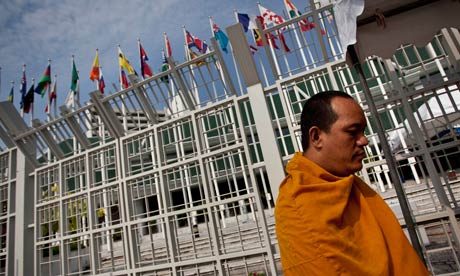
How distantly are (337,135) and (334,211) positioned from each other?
0.32 m

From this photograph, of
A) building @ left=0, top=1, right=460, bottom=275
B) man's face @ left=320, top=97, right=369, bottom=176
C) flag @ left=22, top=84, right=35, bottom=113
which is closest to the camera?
man's face @ left=320, top=97, right=369, bottom=176

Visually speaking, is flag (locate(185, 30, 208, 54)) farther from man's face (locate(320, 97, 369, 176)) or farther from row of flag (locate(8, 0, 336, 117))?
man's face (locate(320, 97, 369, 176))

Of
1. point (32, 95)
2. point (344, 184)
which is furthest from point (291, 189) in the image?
point (32, 95)

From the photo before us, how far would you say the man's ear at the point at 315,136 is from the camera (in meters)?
1.14

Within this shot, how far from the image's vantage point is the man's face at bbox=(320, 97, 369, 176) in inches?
42.8

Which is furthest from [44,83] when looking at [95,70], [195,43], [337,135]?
[337,135]

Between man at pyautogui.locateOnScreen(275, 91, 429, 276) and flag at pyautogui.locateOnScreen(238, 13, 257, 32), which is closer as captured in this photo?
man at pyautogui.locateOnScreen(275, 91, 429, 276)

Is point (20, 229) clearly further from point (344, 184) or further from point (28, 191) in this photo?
point (344, 184)

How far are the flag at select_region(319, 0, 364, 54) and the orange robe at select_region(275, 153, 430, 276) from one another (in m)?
1.54

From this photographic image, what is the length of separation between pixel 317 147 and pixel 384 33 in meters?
2.20

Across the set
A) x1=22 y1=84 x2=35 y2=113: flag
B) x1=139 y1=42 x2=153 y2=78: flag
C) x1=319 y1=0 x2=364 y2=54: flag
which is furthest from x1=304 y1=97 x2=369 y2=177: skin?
x1=22 y1=84 x2=35 y2=113: flag

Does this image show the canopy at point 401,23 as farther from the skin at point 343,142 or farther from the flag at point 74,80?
the flag at point 74,80

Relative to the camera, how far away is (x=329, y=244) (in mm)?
882

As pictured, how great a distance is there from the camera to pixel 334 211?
923mm
